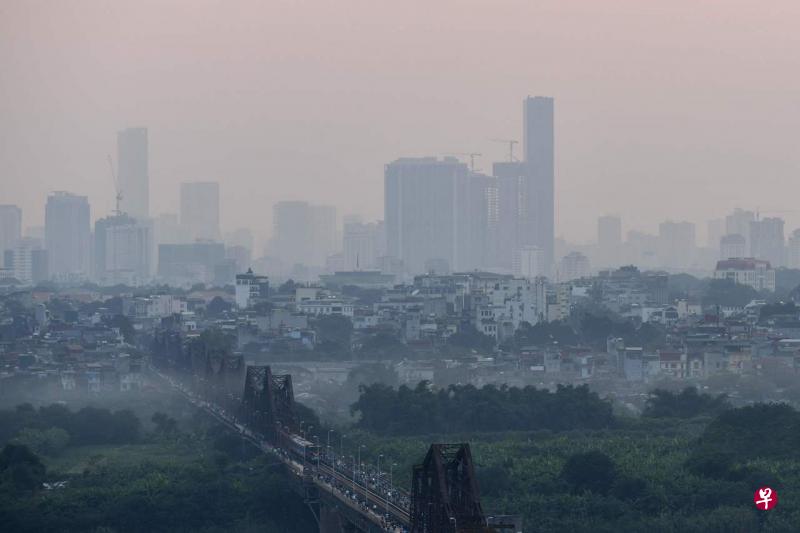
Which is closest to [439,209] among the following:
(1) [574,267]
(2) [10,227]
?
(1) [574,267]

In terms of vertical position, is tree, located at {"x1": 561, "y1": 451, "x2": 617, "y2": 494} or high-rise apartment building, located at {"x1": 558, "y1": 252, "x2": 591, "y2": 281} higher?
high-rise apartment building, located at {"x1": 558, "y1": 252, "x2": 591, "y2": 281}

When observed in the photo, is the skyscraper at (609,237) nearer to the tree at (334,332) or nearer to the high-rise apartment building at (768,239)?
the high-rise apartment building at (768,239)

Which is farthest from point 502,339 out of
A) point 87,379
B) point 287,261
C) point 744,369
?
point 287,261

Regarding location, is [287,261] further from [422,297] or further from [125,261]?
[422,297]

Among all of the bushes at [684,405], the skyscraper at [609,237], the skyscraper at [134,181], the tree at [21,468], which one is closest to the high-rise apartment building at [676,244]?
the skyscraper at [609,237]

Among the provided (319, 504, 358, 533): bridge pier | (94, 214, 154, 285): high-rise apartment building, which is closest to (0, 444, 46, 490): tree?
(319, 504, 358, 533): bridge pier

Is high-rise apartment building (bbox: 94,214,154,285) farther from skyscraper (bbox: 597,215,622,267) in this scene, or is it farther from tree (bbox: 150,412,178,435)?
tree (bbox: 150,412,178,435)

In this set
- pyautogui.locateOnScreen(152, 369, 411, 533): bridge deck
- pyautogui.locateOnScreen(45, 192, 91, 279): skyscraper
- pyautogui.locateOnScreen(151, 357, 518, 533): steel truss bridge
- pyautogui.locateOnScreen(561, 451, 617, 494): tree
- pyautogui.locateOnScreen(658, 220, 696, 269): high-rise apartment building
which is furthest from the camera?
pyautogui.locateOnScreen(658, 220, 696, 269): high-rise apartment building

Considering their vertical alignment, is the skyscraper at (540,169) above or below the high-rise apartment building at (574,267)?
above
